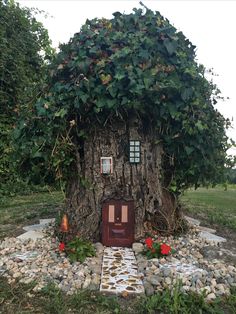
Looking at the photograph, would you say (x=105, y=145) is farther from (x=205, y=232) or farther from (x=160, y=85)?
(x=205, y=232)

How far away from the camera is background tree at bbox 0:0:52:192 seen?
7.88 m

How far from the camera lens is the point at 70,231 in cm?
389

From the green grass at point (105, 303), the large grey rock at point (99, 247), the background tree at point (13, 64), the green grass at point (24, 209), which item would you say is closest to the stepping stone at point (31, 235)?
the green grass at point (24, 209)

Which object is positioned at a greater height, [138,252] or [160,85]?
[160,85]

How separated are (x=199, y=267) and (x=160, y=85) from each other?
201 cm

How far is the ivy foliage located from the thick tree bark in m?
0.16

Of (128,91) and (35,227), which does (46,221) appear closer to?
(35,227)

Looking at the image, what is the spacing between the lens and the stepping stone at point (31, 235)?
408 cm

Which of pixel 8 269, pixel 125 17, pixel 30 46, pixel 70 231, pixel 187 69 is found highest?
pixel 30 46

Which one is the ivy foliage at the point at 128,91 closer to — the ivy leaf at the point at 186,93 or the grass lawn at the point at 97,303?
the ivy leaf at the point at 186,93

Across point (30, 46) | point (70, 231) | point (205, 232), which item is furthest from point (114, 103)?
point (30, 46)

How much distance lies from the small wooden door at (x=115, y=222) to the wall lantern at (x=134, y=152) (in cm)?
53

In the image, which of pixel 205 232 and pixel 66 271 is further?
pixel 205 232

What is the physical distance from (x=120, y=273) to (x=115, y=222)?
2.87 ft
